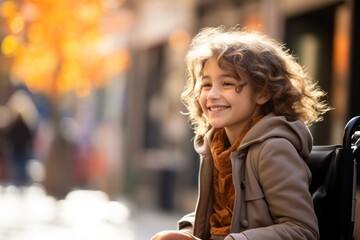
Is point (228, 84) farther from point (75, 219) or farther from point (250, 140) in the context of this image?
point (75, 219)

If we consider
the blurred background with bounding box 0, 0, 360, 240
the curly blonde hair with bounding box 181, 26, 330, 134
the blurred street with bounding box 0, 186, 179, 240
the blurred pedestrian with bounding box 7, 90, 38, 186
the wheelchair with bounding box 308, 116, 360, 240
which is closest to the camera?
the wheelchair with bounding box 308, 116, 360, 240

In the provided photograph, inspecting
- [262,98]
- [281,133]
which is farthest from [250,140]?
[262,98]

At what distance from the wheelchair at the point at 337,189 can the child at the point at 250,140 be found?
133 millimetres

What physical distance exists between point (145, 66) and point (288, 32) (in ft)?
26.5

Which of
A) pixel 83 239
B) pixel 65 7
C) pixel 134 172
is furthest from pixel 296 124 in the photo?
pixel 65 7

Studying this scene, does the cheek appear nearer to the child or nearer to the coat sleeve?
the child

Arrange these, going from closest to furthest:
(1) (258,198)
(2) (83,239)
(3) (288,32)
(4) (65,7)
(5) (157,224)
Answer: (1) (258,198)
(2) (83,239)
(3) (288,32)
(5) (157,224)
(4) (65,7)

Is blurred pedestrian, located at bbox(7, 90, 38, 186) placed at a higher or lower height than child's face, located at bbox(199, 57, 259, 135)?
higher

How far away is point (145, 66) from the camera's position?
18641mm

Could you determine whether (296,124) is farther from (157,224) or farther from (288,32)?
(157,224)

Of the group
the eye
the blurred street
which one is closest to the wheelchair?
the eye

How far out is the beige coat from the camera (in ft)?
10.5

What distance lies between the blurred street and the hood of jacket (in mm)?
7104

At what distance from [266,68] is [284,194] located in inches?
21.6
